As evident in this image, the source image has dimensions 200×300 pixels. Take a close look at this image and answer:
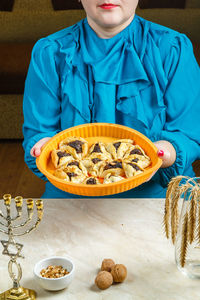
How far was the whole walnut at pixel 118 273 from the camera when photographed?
3.25 feet

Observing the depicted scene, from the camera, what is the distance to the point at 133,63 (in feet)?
5.11

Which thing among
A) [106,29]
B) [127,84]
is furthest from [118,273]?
[106,29]

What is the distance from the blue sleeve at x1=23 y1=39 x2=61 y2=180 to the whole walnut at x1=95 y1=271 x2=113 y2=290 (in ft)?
2.22

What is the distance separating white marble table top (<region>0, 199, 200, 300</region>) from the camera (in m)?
0.99

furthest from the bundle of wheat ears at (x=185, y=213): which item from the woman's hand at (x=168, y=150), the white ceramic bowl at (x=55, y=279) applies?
the woman's hand at (x=168, y=150)

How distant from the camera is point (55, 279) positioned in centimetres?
95

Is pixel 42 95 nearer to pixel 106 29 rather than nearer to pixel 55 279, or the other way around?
pixel 106 29

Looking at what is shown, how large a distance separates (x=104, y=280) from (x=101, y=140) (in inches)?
22.1

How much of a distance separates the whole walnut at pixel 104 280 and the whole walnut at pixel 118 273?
0.01 m

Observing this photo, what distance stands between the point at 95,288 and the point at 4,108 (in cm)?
248

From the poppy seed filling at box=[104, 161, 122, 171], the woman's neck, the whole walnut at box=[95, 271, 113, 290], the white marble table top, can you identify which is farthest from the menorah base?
the woman's neck

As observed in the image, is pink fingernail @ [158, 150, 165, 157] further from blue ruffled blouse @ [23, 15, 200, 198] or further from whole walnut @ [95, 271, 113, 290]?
whole walnut @ [95, 271, 113, 290]

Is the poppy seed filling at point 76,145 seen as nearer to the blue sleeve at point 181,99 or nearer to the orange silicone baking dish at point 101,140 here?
the orange silicone baking dish at point 101,140

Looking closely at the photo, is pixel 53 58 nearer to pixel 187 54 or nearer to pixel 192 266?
pixel 187 54
